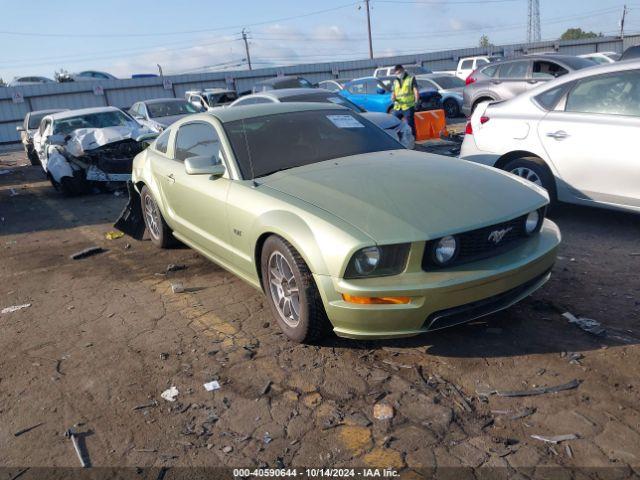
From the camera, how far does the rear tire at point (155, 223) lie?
18.9ft

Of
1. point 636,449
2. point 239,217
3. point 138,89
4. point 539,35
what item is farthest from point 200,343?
point 539,35

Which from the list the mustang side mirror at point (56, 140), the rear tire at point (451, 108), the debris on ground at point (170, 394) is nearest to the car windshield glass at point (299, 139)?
the debris on ground at point (170, 394)

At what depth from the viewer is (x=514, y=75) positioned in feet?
43.1

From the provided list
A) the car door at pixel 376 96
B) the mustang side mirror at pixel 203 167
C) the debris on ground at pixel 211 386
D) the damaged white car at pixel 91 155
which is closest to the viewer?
the debris on ground at pixel 211 386

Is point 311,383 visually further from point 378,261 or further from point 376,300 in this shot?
point 378,261

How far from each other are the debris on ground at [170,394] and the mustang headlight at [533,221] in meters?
2.41

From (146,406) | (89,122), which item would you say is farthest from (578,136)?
(89,122)

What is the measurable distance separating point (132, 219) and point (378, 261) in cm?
443

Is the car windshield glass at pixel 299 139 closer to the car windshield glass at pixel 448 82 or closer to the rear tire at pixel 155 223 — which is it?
the rear tire at pixel 155 223

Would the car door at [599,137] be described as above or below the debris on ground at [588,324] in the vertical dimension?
above

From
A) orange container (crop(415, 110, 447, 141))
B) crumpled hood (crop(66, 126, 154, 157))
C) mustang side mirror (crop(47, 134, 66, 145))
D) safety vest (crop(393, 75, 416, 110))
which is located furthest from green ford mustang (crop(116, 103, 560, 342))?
orange container (crop(415, 110, 447, 141))

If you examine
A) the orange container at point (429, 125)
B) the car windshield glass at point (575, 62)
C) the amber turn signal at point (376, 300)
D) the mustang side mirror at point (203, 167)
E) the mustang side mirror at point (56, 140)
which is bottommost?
the orange container at point (429, 125)

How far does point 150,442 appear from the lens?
2.79 metres

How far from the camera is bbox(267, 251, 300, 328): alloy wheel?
11.4ft
